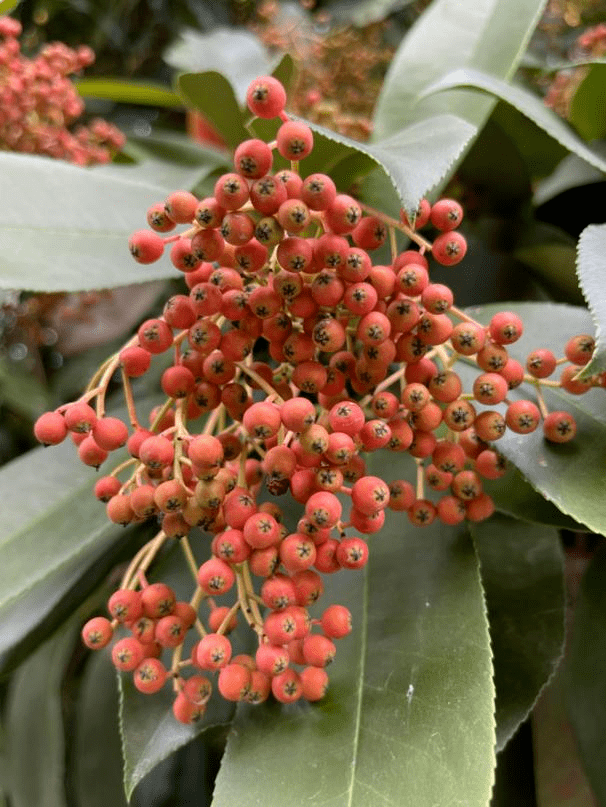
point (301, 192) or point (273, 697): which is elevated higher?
point (301, 192)

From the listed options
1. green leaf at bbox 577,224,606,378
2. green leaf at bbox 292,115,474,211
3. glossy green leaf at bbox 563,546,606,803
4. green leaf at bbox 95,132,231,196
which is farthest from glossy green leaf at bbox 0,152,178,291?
glossy green leaf at bbox 563,546,606,803

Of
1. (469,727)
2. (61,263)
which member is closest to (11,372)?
(61,263)

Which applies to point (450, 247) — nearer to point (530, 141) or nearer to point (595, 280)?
point (595, 280)

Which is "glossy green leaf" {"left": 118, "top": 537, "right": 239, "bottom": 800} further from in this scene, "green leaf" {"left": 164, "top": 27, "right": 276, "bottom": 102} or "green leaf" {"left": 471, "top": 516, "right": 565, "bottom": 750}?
"green leaf" {"left": 164, "top": 27, "right": 276, "bottom": 102}

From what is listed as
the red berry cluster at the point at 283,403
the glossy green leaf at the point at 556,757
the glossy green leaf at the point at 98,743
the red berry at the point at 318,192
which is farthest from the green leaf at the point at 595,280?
the glossy green leaf at the point at 98,743

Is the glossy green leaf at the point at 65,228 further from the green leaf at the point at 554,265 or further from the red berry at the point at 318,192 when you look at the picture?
the green leaf at the point at 554,265

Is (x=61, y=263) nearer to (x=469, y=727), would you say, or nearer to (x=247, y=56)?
(x=469, y=727)
